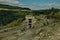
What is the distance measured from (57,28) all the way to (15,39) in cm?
1383

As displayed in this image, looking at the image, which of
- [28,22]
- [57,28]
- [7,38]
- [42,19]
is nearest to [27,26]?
[28,22]

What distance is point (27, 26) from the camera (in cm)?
6450

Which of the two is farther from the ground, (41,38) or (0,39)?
(41,38)

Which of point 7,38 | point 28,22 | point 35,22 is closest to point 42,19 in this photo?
point 35,22

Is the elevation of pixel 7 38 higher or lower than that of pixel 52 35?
lower

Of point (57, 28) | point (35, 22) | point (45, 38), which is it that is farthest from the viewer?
point (35, 22)

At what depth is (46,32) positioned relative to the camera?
130ft

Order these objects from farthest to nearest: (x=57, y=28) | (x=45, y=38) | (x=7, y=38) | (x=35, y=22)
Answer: (x=35, y=22)
(x=7, y=38)
(x=57, y=28)
(x=45, y=38)

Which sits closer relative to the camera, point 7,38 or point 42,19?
point 7,38

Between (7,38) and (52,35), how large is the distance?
18.3 m

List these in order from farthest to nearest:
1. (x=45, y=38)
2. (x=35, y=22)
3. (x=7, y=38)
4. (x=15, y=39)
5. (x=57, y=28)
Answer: (x=35, y=22) → (x=7, y=38) → (x=15, y=39) → (x=57, y=28) → (x=45, y=38)

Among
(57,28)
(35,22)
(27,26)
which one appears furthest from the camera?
(27,26)

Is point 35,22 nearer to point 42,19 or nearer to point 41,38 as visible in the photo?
point 42,19

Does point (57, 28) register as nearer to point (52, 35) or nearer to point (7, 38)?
point (52, 35)
